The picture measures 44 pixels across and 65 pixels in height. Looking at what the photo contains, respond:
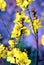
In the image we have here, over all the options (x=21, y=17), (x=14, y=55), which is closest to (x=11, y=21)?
(x=21, y=17)

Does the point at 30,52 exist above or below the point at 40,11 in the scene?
below

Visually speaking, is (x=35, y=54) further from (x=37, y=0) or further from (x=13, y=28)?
(x=37, y=0)

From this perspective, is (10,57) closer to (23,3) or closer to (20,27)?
(20,27)

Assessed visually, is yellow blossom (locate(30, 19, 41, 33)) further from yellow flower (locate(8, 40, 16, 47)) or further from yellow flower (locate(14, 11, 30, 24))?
yellow flower (locate(8, 40, 16, 47))

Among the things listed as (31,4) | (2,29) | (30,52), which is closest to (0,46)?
(2,29)

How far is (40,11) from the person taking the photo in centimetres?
149

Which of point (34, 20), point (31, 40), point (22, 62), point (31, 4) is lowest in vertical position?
point (22, 62)

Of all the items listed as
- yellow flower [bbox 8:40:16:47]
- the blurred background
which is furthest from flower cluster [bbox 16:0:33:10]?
yellow flower [bbox 8:40:16:47]

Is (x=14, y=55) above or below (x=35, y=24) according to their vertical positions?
below

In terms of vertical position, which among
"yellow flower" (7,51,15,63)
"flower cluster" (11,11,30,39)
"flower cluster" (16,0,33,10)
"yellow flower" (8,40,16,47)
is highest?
"flower cluster" (16,0,33,10)

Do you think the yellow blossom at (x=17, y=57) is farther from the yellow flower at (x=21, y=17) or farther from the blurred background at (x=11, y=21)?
the yellow flower at (x=21, y=17)

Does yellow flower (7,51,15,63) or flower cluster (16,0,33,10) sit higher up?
flower cluster (16,0,33,10)

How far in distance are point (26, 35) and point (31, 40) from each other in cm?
5

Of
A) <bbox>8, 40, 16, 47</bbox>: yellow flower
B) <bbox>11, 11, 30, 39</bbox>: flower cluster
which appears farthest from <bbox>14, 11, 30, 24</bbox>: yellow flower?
<bbox>8, 40, 16, 47</bbox>: yellow flower
